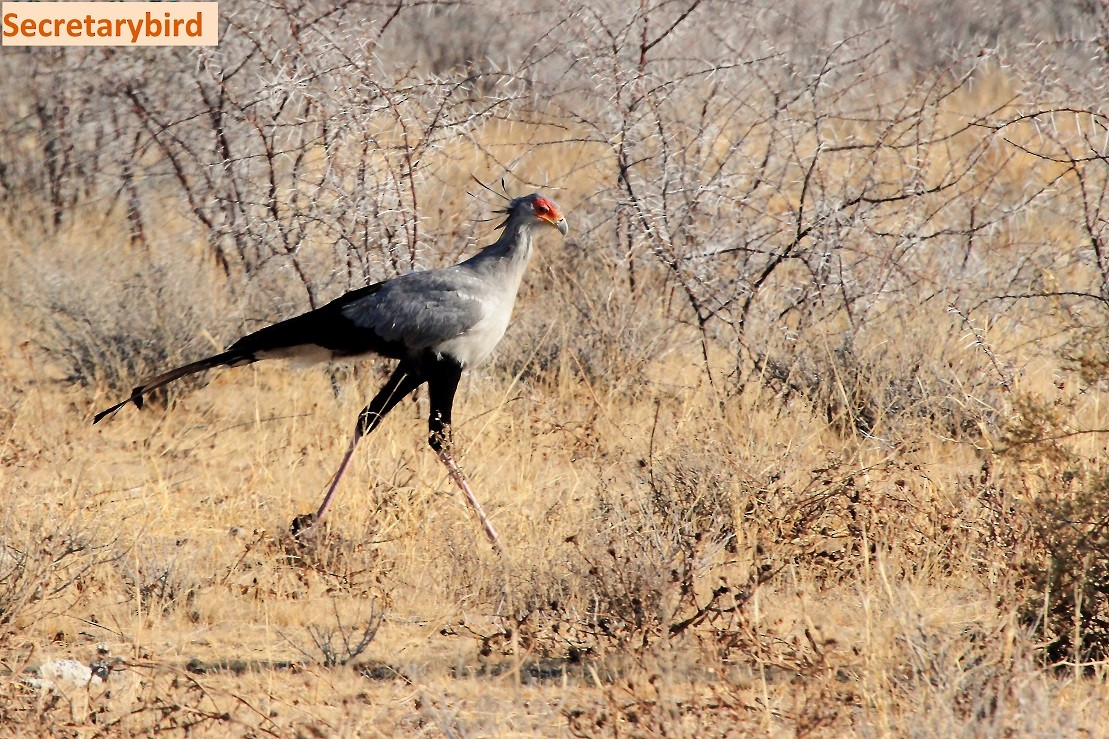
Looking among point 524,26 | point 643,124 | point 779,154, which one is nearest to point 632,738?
point 643,124

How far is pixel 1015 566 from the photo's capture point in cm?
402

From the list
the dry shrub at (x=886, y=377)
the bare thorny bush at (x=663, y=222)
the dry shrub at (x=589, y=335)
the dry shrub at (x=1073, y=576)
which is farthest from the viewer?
the dry shrub at (x=589, y=335)

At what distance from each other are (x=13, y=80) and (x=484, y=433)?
238 inches

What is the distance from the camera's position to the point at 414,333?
5.37 m

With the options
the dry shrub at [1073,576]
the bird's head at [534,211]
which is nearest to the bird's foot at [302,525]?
the bird's head at [534,211]

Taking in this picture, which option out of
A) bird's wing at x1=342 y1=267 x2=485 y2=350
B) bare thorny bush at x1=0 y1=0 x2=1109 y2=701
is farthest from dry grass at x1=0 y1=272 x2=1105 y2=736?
bird's wing at x1=342 y1=267 x2=485 y2=350

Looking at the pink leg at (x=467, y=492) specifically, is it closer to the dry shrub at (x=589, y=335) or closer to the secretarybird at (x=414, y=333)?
the secretarybird at (x=414, y=333)

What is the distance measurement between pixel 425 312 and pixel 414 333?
10 centimetres

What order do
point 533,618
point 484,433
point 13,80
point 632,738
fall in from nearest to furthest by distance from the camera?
point 632,738 → point 533,618 → point 484,433 → point 13,80

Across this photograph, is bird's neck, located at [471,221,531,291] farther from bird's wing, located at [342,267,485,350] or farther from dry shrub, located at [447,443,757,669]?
dry shrub, located at [447,443,757,669]

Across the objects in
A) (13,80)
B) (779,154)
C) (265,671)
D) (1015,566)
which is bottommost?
(265,671)

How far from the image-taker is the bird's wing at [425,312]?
5355 mm

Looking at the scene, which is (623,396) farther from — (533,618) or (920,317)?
(533,618)

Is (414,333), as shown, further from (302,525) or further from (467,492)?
(302,525)
